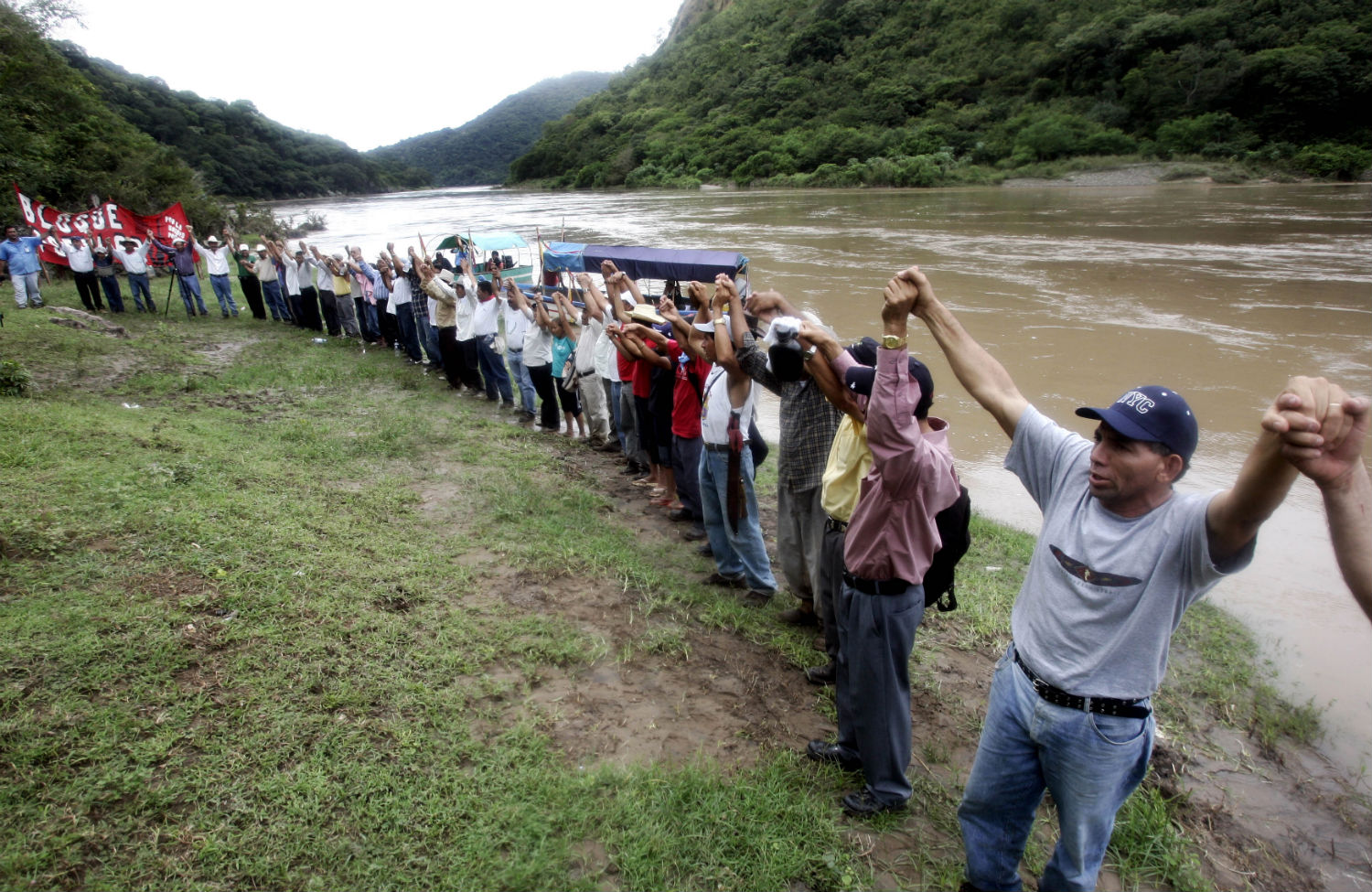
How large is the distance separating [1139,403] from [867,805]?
1.68 meters

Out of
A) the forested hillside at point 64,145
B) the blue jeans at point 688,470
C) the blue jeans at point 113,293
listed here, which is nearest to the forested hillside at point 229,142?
the forested hillside at point 64,145

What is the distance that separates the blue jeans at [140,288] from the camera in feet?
38.7

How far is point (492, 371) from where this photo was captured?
8.22 m

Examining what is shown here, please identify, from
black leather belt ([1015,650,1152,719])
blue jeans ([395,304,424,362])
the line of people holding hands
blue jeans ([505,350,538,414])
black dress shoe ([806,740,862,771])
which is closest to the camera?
the line of people holding hands

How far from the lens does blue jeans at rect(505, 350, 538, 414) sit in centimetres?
777

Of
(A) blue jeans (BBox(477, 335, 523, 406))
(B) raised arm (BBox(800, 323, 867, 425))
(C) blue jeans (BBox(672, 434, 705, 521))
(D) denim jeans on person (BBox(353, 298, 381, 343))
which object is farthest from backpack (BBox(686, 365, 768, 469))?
(D) denim jeans on person (BBox(353, 298, 381, 343))

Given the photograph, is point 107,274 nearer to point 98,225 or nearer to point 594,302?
point 98,225

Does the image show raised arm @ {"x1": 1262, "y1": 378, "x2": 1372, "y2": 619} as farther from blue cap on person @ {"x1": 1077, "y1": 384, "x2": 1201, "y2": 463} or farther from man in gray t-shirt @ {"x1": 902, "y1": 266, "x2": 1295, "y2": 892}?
blue cap on person @ {"x1": 1077, "y1": 384, "x2": 1201, "y2": 463}

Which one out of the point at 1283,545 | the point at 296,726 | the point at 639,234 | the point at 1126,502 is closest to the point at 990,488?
the point at 1283,545

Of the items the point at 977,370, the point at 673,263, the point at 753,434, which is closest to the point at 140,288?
the point at 673,263

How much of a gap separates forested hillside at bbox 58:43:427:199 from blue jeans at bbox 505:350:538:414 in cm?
4063

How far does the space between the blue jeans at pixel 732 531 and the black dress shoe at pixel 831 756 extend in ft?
4.38

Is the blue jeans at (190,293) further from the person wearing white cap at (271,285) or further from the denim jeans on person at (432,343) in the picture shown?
the denim jeans on person at (432,343)

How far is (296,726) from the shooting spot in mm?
2580
